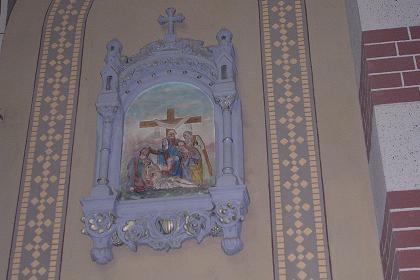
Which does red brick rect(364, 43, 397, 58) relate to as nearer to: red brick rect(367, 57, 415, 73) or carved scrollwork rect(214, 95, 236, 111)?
red brick rect(367, 57, 415, 73)

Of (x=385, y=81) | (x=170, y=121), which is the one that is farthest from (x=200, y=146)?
(x=385, y=81)

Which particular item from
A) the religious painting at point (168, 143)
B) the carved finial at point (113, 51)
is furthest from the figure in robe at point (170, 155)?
the carved finial at point (113, 51)

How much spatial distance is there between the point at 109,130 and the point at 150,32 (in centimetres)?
113

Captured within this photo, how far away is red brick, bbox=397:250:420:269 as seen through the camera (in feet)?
13.4

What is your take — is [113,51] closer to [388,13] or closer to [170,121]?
[170,121]

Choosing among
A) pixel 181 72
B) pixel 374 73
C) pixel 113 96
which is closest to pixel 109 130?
pixel 113 96

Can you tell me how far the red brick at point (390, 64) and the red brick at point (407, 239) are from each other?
46.2 inches

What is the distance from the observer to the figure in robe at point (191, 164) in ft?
17.8

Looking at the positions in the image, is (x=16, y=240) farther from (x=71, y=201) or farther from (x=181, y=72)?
(x=181, y=72)

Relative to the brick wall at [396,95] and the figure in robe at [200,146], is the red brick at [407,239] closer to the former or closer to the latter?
the brick wall at [396,95]

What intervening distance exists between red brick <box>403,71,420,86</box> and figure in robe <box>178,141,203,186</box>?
1625 millimetres

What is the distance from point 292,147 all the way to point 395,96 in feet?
3.39

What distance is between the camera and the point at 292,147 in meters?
5.50

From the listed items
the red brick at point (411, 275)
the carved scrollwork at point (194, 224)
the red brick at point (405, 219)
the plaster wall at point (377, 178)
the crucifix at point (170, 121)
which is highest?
the crucifix at point (170, 121)
